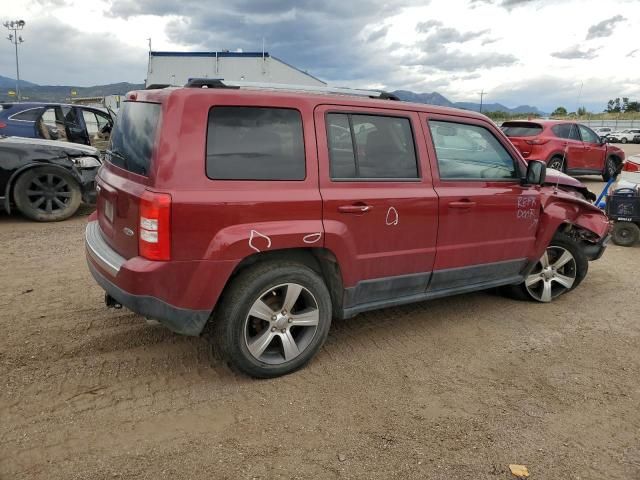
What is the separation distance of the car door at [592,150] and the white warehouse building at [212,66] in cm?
1682

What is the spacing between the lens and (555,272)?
4.96 metres

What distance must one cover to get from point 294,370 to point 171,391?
79 cm

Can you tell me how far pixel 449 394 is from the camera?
10.8 feet

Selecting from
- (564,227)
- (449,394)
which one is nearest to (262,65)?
(564,227)

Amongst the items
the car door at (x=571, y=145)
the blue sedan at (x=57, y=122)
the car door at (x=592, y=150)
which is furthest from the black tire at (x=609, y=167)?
the blue sedan at (x=57, y=122)

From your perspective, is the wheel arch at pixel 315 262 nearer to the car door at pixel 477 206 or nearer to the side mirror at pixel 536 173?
the car door at pixel 477 206

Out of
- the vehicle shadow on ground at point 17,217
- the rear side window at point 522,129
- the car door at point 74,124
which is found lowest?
the vehicle shadow on ground at point 17,217

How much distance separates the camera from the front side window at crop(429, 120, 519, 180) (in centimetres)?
392

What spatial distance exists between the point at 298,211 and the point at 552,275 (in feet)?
9.80

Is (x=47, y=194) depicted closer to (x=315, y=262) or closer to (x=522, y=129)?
(x=315, y=262)

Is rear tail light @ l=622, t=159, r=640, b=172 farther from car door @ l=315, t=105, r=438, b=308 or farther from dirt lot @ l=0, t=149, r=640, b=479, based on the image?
car door @ l=315, t=105, r=438, b=308

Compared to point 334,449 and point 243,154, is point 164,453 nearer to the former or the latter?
point 334,449

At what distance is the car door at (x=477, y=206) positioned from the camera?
389cm

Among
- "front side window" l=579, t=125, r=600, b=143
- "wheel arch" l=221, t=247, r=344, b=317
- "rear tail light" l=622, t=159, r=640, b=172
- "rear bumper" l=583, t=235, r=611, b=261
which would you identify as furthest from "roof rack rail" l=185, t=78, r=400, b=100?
"front side window" l=579, t=125, r=600, b=143
